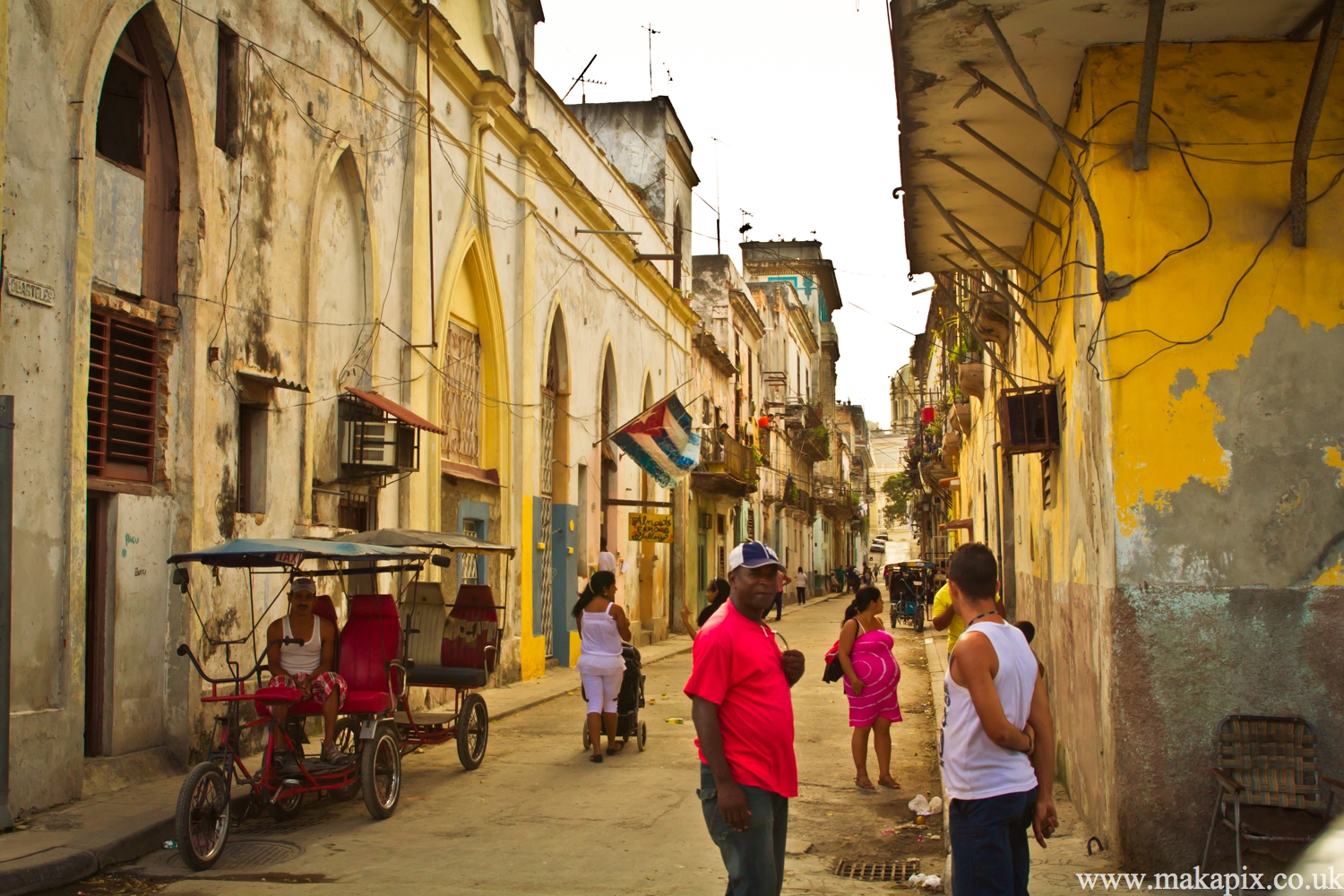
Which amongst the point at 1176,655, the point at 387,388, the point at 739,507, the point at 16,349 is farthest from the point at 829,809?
the point at 739,507

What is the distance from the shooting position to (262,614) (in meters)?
10.5

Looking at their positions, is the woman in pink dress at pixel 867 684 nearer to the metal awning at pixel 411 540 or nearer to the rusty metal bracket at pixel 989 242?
the rusty metal bracket at pixel 989 242

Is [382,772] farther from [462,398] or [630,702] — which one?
[462,398]

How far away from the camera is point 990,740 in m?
4.23

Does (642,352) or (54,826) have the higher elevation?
(642,352)

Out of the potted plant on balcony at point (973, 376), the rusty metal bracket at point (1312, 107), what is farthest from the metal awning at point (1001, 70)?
the potted plant on balcony at point (973, 376)

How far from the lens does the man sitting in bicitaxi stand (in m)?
8.38

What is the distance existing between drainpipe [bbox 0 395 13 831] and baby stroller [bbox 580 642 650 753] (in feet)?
16.4

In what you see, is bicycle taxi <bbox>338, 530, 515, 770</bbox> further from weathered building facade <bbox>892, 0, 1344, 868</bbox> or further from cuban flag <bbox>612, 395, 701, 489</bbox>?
cuban flag <bbox>612, 395, 701, 489</bbox>

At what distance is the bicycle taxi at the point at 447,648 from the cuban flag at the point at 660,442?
8.59 m

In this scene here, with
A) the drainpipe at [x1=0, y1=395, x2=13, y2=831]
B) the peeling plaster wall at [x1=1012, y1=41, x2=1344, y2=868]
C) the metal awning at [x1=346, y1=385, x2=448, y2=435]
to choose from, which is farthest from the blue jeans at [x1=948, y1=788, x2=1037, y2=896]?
the metal awning at [x1=346, y1=385, x2=448, y2=435]

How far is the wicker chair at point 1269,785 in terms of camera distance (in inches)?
225

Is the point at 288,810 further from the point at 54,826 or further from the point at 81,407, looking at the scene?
the point at 81,407

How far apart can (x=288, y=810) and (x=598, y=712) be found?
125 inches
